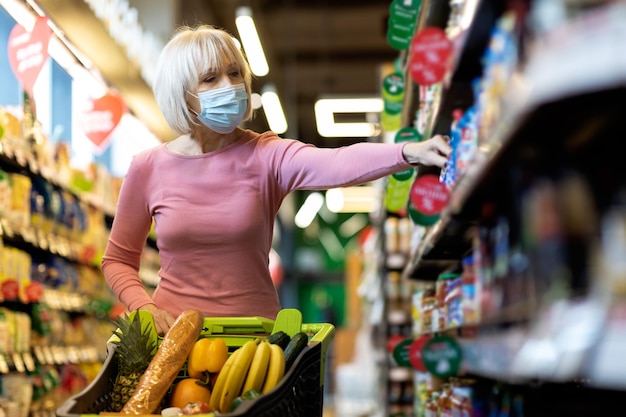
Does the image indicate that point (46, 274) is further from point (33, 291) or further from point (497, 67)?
point (497, 67)

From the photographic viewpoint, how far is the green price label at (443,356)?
2996mm

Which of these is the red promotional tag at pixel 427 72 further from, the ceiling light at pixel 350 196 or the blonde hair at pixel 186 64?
the ceiling light at pixel 350 196

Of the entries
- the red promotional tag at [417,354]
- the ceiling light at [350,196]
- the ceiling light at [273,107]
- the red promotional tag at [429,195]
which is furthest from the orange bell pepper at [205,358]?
the ceiling light at [350,196]

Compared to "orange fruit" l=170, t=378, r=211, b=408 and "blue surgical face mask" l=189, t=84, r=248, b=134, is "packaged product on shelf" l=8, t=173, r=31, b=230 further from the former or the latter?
"orange fruit" l=170, t=378, r=211, b=408

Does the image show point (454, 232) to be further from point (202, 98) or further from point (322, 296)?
point (322, 296)

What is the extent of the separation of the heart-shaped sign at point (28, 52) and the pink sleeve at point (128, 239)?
2145mm

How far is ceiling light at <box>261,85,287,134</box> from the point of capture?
973cm

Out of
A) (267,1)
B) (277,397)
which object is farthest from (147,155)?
(267,1)

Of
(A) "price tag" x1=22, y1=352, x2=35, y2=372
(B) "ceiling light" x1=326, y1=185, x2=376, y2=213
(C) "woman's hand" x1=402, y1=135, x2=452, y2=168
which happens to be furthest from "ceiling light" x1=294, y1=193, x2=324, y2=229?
(C) "woman's hand" x1=402, y1=135, x2=452, y2=168

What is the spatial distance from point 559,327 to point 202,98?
4.41ft

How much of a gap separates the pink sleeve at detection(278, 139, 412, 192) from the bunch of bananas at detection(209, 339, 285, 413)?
58 cm

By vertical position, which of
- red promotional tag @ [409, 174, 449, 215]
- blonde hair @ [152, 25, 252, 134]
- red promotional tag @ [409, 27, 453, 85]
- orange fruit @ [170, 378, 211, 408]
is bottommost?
orange fruit @ [170, 378, 211, 408]

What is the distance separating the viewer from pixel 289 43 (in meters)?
14.1

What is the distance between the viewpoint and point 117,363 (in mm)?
2266
